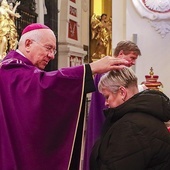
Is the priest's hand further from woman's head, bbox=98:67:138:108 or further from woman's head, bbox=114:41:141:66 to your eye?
woman's head, bbox=114:41:141:66

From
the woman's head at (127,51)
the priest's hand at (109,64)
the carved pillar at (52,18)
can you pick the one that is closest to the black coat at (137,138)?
the priest's hand at (109,64)

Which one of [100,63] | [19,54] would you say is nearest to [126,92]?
[100,63]

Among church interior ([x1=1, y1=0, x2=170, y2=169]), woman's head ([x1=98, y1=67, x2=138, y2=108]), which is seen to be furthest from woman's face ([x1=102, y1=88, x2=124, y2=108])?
church interior ([x1=1, y1=0, x2=170, y2=169])

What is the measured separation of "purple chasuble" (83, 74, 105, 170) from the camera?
10.5ft

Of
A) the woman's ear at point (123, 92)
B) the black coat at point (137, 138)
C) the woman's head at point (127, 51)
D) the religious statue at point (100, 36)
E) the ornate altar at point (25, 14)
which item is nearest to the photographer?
the black coat at point (137, 138)

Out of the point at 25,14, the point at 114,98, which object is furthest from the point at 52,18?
the point at 114,98

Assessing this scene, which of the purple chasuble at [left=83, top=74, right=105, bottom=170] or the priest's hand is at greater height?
the priest's hand

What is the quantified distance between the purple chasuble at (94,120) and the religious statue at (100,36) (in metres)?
9.27

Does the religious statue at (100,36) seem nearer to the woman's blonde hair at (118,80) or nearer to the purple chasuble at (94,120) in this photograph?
the purple chasuble at (94,120)

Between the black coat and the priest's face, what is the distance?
0.66 metres

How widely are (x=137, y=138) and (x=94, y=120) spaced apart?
1.37m

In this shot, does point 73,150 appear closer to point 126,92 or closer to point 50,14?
point 126,92

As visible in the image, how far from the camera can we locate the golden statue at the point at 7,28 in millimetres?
6070

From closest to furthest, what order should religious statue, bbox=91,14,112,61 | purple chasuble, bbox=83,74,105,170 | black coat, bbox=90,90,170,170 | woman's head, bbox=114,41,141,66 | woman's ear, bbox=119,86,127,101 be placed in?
1. black coat, bbox=90,90,170,170
2. woman's ear, bbox=119,86,127,101
3. woman's head, bbox=114,41,141,66
4. purple chasuble, bbox=83,74,105,170
5. religious statue, bbox=91,14,112,61
